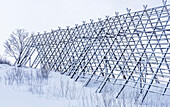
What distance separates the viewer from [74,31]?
10.6 m

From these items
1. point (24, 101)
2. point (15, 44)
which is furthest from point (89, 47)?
point (15, 44)

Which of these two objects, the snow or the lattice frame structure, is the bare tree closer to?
the lattice frame structure

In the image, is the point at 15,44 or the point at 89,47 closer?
the point at 89,47

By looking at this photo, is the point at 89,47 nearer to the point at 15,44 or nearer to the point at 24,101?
the point at 24,101

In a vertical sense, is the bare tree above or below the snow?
above

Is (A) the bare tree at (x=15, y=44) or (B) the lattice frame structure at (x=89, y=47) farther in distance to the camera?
(A) the bare tree at (x=15, y=44)

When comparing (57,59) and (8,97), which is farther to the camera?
(57,59)

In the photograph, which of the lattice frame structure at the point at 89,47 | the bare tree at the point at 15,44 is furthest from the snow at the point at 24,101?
the bare tree at the point at 15,44

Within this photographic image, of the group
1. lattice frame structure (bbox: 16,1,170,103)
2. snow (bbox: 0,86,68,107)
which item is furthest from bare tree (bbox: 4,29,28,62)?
snow (bbox: 0,86,68,107)

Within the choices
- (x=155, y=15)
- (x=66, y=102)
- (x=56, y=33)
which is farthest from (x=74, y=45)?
(x=66, y=102)

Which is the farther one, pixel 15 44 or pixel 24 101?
pixel 15 44

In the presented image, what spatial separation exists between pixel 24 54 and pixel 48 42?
285 centimetres

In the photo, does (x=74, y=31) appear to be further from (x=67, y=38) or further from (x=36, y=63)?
(x=36, y=63)

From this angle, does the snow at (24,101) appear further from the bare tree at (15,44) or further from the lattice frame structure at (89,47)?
the bare tree at (15,44)
